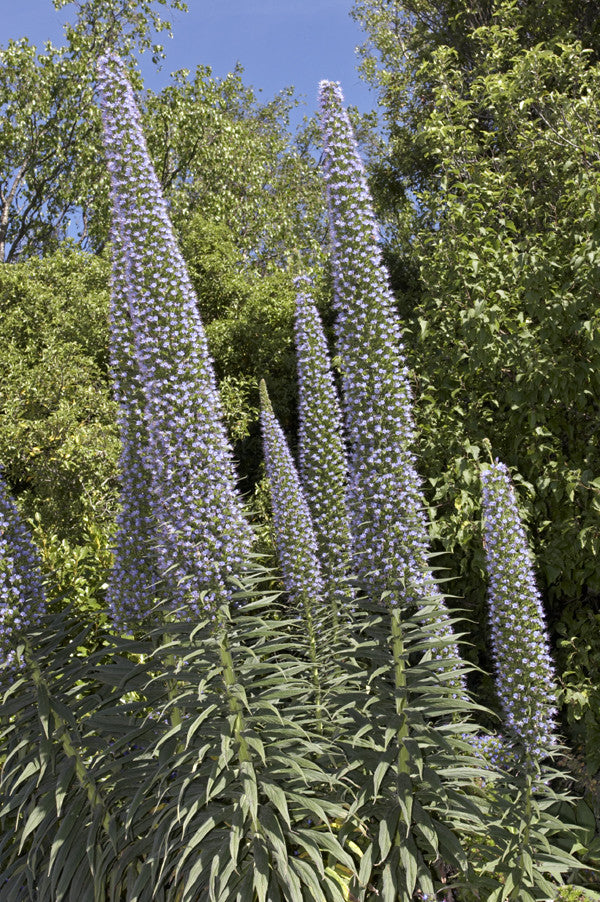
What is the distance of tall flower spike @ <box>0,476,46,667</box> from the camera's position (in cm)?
389

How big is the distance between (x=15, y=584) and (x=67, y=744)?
35.9 inches

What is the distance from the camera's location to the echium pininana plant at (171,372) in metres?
3.26

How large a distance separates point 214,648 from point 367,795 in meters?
1.07

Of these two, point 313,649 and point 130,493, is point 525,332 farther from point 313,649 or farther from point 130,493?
point 130,493

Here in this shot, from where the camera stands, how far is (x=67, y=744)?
12.9 ft

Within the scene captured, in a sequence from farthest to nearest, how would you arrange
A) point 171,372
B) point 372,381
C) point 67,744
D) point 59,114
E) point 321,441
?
point 59,114
point 321,441
point 67,744
point 372,381
point 171,372

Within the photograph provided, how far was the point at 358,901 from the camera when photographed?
3.58m

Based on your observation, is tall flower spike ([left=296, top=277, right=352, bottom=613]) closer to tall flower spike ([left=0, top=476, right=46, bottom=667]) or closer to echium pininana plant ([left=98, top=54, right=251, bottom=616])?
echium pininana plant ([left=98, top=54, right=251, bottom=616])

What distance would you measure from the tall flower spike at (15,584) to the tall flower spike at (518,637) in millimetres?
2512

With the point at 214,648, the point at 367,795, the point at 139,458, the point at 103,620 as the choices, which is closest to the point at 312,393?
the point at 139,458

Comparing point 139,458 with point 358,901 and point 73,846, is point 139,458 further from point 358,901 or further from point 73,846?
point 358,901

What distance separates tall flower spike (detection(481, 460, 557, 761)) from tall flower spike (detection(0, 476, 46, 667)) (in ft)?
8.24

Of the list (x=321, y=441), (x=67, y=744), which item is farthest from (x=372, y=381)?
(x=67, y=744)

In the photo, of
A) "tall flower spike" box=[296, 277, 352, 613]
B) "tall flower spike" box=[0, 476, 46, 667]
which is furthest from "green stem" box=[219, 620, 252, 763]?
"tall flower spike" box=[296, 277, 352, 613]
